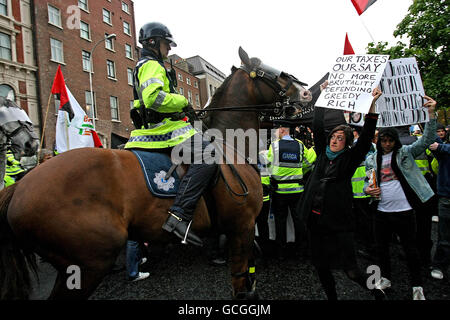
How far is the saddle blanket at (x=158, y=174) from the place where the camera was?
2.33 metres

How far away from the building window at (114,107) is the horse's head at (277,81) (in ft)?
74.2

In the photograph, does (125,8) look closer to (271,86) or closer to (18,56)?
(18,56)

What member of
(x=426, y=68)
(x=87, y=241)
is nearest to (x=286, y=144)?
(x=87, y=241)

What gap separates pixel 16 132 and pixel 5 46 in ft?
64.4

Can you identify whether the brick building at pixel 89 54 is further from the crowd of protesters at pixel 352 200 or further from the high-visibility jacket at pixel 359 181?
the high-visibility jacket at pixel 359 181

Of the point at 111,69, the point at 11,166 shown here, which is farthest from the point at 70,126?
the point at 111,69

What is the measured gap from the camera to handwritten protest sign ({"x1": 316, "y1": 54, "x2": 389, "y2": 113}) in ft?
8.97

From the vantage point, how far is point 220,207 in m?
2.65

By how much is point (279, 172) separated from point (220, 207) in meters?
2.38

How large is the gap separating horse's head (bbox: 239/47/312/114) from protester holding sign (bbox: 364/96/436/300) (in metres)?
1.26

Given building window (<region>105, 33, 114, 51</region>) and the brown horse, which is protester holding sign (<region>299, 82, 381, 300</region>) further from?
building window (<region>105, 33, 114, 51</region>)

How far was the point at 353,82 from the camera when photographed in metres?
2.86
